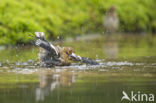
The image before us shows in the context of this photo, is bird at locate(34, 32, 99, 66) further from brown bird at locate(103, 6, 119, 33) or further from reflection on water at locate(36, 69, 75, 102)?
brown bird at locate(103, 6, 119, 33)

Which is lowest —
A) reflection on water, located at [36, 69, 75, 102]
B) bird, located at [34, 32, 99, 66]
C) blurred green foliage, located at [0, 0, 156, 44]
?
reflection on water, located at [36, 69, 75, 102]

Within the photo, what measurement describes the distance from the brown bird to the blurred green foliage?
567 mm

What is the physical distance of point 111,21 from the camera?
2730cm

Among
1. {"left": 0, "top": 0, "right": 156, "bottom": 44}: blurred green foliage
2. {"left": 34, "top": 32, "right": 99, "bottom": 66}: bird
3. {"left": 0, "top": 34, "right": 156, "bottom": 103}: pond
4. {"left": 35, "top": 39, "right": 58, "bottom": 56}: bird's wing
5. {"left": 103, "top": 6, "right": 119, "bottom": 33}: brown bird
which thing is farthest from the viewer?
{"left": 103, "top": 6, "right": 119, "bottom": 33}: brown bird

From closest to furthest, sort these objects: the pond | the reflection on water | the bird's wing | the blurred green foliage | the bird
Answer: the pond < the reflection on water < the bird's wing < the bird < the blurred green foliage

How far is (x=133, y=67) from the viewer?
11281 mm

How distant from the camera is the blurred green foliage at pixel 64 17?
56.3 ft

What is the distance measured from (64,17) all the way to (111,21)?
15.2 feet

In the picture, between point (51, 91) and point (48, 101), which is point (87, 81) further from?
point (48, 101)

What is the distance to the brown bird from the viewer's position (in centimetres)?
2755

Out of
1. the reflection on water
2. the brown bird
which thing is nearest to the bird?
the reflection on water

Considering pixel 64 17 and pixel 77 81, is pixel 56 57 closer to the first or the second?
pixel 77 81

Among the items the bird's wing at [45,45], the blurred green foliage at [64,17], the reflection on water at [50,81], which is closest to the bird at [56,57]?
the bird's wing at [45,45]

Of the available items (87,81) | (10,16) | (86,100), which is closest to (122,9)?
(10,16)
